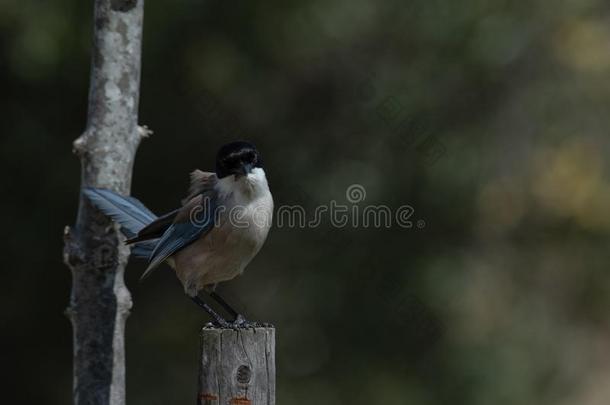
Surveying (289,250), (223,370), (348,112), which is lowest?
(223,370)

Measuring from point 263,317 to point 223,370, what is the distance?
12.6 ft

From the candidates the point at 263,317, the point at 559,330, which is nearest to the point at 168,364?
the point at 263,317

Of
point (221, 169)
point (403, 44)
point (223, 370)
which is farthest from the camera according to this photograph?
point (403, 44)

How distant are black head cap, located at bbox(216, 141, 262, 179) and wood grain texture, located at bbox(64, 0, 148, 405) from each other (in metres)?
0.66

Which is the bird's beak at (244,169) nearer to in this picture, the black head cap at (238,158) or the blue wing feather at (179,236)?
the black head cap at (238,158)

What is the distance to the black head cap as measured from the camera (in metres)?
5.19

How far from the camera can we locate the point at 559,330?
9352mm

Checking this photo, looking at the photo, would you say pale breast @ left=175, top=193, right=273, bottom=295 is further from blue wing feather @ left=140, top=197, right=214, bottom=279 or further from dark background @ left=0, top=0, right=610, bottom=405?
dark background @ left=0, top=0, right=610, bottom=405

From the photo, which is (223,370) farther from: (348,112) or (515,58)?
(515,58)

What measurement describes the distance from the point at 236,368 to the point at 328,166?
381cm

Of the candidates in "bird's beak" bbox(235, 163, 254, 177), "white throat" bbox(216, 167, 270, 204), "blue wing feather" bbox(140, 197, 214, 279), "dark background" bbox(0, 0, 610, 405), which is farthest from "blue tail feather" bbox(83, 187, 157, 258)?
"dark background" bbox(0, 0, 610, 405)

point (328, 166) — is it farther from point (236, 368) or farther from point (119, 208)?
point (236, 368)

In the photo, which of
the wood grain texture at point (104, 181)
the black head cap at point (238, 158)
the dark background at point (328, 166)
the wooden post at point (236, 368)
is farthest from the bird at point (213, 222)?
the dark background at point (328, 166)

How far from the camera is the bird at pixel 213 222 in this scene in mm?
5277
